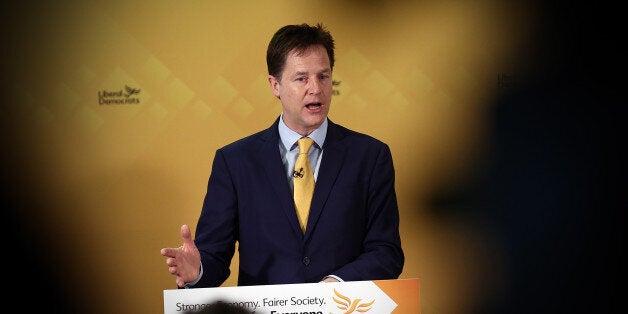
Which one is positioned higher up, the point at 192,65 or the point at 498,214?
the point at 192,65

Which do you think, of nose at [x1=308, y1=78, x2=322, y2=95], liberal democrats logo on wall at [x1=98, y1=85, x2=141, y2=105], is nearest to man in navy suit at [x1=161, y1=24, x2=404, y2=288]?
nose at [x1=308, y1=78, x2=322, y2=95]

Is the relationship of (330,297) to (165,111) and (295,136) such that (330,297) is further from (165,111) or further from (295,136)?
(165,111)

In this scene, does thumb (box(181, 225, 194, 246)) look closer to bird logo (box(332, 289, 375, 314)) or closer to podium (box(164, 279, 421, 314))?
→ podium (box(164, 279, 421, 314))

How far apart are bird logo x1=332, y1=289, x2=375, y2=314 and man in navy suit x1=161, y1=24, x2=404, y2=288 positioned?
0.55m

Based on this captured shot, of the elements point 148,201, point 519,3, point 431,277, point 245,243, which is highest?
point 519,3

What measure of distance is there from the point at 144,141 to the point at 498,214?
181cm

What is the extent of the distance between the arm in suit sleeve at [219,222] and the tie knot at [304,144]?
0.32m

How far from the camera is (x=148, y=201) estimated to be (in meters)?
3.41

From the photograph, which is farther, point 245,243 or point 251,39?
point 251,39

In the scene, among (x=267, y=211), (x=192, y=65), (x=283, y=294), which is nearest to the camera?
(x=283, y=294)

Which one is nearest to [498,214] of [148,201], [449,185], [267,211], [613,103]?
[449,185]

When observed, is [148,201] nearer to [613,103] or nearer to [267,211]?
[267,211]

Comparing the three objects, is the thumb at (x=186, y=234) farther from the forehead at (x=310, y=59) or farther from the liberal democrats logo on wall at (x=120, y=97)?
the liberal democrats logo on wall at (x=120, y=97)

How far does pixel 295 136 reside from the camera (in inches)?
114
